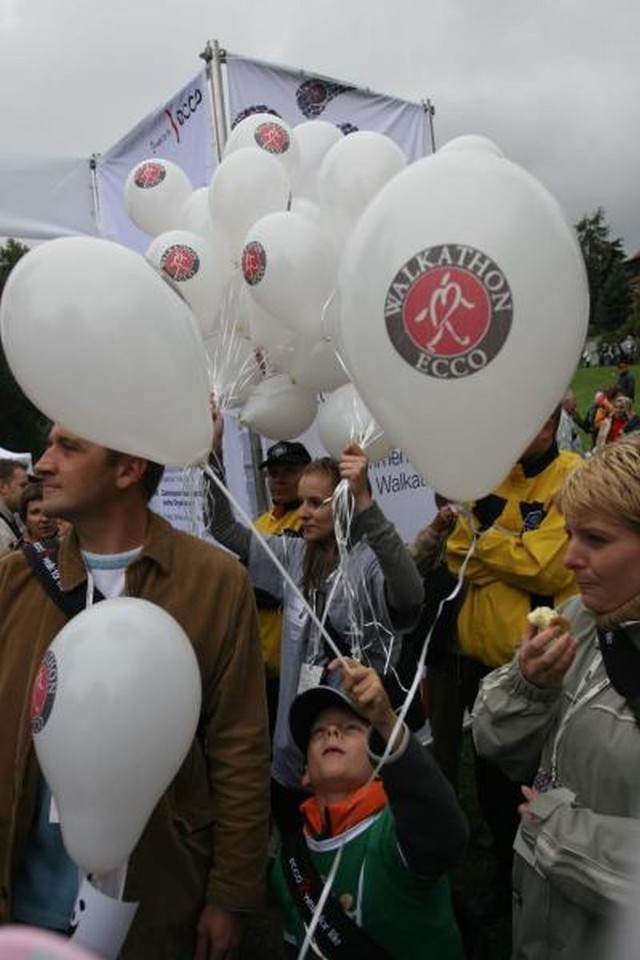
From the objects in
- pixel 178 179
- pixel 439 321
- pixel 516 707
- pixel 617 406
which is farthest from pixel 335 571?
pixel 617 406

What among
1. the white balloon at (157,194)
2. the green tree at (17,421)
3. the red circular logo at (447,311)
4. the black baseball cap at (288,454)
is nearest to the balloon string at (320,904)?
the red circular logo at (447,311)

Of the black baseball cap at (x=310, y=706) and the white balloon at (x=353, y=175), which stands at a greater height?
the white balloon at (x=353, y=175)

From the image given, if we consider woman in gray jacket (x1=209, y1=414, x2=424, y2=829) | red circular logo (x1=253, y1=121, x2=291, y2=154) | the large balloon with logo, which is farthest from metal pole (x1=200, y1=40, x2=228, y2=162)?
the large balloon with logo

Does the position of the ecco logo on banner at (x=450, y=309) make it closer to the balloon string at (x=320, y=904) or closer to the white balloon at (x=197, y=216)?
the balloon string at (x=320, y=904)

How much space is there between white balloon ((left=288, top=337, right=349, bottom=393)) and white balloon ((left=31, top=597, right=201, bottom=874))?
157cm

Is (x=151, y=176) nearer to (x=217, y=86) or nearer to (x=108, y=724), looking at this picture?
(x=217, y=86)

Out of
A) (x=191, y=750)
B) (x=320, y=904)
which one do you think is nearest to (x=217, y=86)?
(x=191, y=750)

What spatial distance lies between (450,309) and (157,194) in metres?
2.37

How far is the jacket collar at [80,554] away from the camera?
1694mm

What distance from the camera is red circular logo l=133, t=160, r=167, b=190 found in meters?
3.44

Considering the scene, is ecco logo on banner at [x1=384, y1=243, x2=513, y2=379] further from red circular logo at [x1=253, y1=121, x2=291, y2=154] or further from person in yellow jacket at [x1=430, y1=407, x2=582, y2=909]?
red circular logo at [x1=253, y1=121, x2=291, y2=154]

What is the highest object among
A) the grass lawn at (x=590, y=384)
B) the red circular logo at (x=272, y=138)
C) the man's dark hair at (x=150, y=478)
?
the red circular logo at (x=272, y=138)

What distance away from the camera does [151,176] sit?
3441 mm

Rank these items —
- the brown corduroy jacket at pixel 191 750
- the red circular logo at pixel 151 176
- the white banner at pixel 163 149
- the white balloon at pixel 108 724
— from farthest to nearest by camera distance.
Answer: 1. the white banner at pixel 163 149
2. the red circular logo at pixel 151 176
3. the brown corduroy jacket at pixel 191 750
4. the white balloon at pixel 108 724
